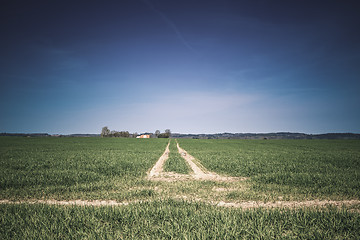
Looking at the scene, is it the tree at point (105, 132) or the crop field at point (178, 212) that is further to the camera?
the tree at point (105, 132)

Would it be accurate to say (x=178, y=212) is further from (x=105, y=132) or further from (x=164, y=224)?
(x=105, y=132)

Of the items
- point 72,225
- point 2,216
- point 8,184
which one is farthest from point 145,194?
point 8,184

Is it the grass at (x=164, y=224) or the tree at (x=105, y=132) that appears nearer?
the grass at (x=164, y=224)

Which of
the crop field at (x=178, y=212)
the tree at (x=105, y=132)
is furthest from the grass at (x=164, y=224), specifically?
the tree at (x=105, y=132)

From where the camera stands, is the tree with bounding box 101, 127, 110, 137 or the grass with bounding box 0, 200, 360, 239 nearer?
the grass with bounding box 0, 200, 360, 239

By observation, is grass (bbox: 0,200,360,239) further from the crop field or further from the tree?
the tree

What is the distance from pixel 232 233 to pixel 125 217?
2736mm

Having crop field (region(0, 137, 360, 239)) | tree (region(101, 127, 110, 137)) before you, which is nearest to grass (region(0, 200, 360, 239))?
crop field (region(0, 137, 360, 239))

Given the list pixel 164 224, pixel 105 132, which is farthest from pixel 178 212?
pixel 105 132

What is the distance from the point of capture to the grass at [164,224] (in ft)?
11.1

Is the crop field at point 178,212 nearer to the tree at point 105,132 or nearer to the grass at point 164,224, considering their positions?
the grass at point 164,224

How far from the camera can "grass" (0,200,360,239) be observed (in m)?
3.39

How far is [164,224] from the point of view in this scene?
3.88 meters

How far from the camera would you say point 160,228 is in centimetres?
364
